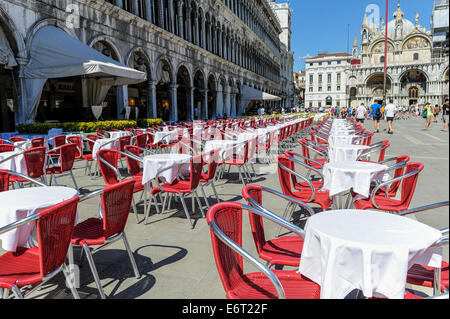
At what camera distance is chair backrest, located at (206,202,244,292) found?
6.53 feet

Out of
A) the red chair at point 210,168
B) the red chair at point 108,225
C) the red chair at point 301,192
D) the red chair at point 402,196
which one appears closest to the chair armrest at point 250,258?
the red chair at point 108,225

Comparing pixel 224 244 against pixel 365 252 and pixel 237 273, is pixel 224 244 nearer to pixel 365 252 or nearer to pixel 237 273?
pixel 237 273

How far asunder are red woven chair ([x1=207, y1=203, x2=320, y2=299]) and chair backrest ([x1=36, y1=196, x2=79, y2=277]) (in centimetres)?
97

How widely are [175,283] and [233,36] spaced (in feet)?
115

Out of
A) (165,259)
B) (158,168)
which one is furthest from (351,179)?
(158,168)

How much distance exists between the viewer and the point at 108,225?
2.87 m

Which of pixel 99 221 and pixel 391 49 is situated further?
pixel 391 49

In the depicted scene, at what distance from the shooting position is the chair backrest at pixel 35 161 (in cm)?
544

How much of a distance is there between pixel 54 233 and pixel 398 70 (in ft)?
307

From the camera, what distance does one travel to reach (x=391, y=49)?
3465 inches

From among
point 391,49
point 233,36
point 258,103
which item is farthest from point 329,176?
point 391,49

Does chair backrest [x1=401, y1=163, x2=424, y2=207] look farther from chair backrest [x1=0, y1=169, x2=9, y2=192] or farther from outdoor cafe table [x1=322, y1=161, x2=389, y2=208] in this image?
chair backrest [x1=0, y1=169, x2=9, y2=192]

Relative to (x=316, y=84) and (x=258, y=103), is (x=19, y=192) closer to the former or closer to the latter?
(x=258, y=103)

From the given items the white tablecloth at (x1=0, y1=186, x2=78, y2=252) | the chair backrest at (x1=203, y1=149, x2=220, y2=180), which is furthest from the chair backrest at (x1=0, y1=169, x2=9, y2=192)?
the chair backrest at (x1=203, y1=149, x2=220, y2=180)
